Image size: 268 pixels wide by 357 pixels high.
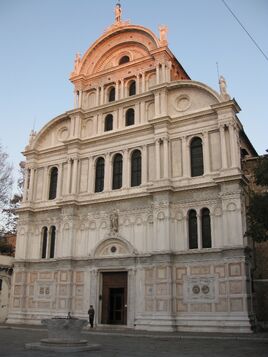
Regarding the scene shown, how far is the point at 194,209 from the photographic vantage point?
2564cm

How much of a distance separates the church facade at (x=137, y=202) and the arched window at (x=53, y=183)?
0.11 metres

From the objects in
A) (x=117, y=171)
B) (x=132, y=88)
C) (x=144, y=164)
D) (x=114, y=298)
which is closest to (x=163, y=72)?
(x=132, y=88)

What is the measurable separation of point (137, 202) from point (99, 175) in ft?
15.3

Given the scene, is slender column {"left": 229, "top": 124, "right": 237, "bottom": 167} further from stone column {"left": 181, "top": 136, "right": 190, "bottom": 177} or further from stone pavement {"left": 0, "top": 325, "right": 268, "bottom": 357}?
stone pavement {"left": 0, "top": 325, "right": 268, "bottom": 357}

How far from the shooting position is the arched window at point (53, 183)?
32.3m

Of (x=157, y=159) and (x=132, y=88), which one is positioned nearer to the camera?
(x=157, y=159)

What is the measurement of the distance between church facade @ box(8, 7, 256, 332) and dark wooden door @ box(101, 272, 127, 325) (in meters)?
0.08

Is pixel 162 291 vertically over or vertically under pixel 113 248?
under

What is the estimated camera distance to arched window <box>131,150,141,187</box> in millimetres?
28569

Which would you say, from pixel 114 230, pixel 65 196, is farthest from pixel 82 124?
pixel 114 230

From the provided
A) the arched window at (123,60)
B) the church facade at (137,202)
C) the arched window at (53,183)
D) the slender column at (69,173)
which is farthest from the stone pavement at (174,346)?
the arched window at (123,60)

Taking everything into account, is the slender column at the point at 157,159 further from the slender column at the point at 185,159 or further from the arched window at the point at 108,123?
the arched window at the point at 108,123

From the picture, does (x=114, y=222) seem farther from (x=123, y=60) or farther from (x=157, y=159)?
(x=123, y=60)

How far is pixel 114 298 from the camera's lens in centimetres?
2714
